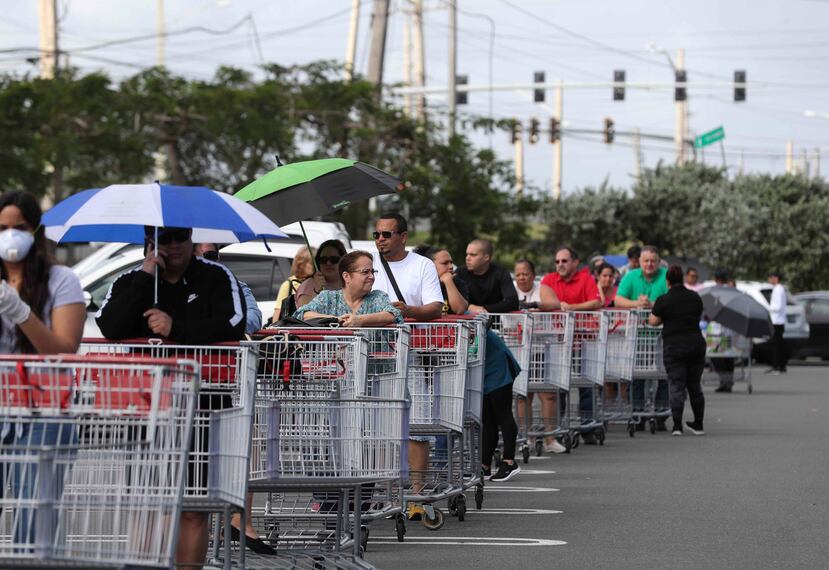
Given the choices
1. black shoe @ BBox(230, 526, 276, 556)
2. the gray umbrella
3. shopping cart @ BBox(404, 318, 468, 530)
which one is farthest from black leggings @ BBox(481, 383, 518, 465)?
the gray umbrella

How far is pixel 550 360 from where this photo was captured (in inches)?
607

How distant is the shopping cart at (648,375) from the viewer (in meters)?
17.9

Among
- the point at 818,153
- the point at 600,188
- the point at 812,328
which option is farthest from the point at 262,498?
the point at 818,153

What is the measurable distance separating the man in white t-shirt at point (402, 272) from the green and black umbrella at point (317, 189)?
1.16 feet

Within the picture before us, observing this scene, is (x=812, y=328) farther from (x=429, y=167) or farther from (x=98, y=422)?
(x=98, y=422)

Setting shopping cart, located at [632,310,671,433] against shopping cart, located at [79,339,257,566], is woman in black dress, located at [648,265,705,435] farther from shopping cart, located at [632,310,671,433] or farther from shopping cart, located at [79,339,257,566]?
shopping cart, located at [79,339,257,566]

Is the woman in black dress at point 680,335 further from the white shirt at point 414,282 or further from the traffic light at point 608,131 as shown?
the traffic light at point 608,131

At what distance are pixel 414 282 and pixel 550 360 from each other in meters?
4.15

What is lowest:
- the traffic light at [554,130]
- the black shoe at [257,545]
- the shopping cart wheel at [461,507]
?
the black shoe at [257,545]

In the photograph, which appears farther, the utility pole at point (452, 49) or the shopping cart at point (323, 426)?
the utility pole at point (452, 49)

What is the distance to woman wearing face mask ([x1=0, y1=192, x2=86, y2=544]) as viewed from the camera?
5.88 m

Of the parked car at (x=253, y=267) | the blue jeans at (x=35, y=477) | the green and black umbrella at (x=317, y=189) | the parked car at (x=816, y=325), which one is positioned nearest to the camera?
the blue jeans at (x=35, y=477)

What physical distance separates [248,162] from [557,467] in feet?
73.5

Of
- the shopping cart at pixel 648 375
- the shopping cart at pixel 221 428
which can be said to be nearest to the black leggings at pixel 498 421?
the shopping cart at pixel 648 375
